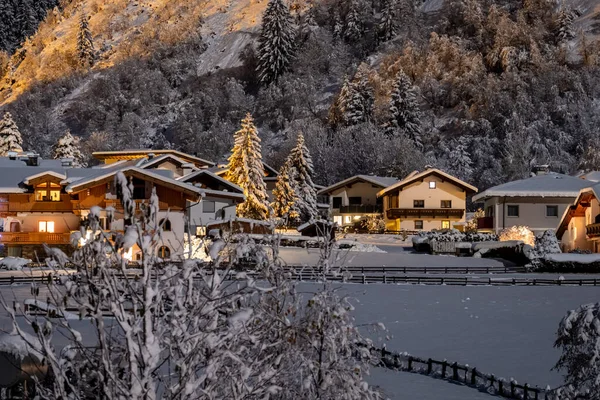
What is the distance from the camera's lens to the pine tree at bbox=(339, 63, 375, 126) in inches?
4579

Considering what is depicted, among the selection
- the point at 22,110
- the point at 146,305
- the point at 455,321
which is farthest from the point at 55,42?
the point at 146,305

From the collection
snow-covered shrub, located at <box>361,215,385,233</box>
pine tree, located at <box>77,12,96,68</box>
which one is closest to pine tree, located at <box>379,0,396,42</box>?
pine tree, located at <box>77,12,96,68</box>

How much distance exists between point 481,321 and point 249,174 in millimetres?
42508

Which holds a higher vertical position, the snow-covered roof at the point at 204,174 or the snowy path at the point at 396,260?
the snow-covered roof at the point at 204,174

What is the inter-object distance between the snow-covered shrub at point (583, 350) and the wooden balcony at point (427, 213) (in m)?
63.4

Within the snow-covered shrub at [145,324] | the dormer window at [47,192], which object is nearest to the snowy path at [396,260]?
the dormer window at [47,192]

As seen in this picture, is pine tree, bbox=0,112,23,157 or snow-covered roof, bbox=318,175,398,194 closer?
snow-covered roof, bbox=318,175,398,194

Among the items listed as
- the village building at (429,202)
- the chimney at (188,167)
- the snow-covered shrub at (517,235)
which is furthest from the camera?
the village building at (429,202)

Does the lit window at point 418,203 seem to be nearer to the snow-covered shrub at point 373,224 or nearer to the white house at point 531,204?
the snow-covered shrub at point 373,224

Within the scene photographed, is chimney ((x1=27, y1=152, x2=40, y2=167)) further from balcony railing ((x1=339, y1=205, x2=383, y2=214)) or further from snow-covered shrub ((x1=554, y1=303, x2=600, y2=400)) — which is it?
snow-covered shrub ((x1=554, y1=303, x2=600, y2=400))

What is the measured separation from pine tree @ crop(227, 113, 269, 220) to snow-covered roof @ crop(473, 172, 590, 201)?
18.7 meters

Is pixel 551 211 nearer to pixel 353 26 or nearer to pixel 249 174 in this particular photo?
pixel 249 174

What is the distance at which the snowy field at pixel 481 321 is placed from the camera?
25672 mm

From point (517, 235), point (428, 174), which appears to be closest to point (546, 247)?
point (517, 235)
